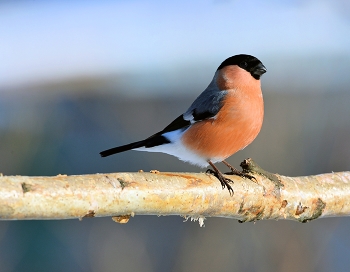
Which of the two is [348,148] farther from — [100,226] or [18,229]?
[18,229]

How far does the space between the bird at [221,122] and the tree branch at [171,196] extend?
11.1 inches

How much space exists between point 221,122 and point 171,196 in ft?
2.32

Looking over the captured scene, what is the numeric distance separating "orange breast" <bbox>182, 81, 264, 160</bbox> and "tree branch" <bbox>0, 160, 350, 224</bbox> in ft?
0.88

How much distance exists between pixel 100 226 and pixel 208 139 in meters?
1.67

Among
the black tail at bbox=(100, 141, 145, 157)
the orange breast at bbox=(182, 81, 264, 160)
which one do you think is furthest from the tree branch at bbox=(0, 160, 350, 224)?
the black tail at bbox=(100, 141, 145, 157)

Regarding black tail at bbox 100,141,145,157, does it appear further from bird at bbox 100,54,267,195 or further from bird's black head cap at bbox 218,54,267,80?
bird's black head cap at bbox 218,54,267,80

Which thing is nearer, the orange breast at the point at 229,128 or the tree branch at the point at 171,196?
the tree branch at the point at 171,196

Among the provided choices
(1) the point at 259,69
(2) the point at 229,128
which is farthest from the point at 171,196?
(1) the point at 259,69

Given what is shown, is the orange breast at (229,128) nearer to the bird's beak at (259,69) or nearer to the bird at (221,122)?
the bird at (221,122)

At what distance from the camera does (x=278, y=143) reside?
4297 millimetres

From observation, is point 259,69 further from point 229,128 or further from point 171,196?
point 171,196

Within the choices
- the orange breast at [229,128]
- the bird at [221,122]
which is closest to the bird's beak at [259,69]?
the bird at [221,122]

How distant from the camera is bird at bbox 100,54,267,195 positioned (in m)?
2.14

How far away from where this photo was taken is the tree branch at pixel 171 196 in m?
1.27
